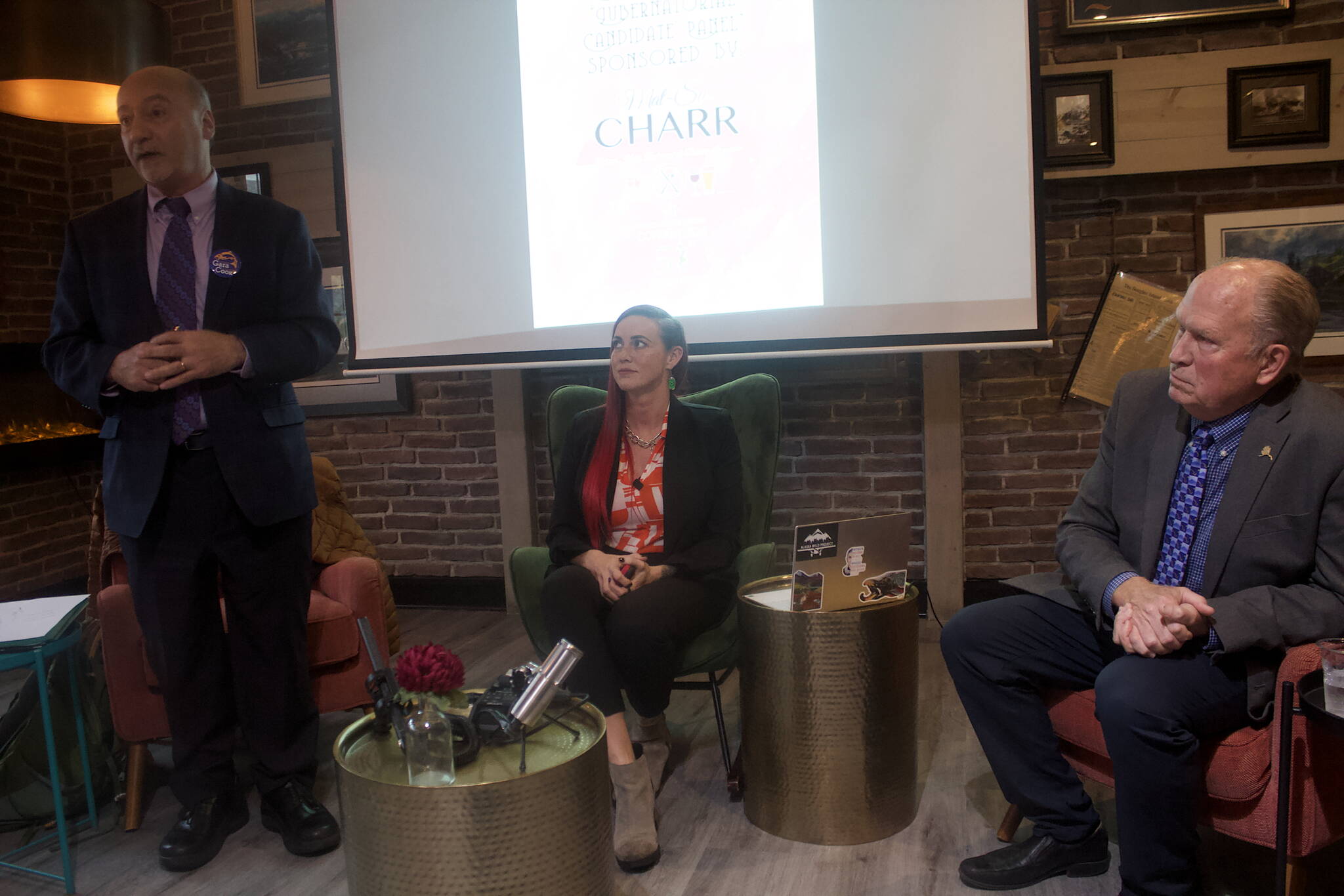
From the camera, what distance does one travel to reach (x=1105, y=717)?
1.53 meters

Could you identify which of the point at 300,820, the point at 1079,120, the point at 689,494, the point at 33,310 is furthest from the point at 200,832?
the point at 33,310

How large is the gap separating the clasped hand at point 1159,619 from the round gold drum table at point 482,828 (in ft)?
3.01

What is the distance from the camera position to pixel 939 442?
322cm

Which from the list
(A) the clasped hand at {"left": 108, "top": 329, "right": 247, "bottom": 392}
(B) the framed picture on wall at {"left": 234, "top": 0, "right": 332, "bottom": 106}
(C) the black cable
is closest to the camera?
(A) the clasped hand at {"left": 108, "top": 329, "right": 247, "bottom": 392}

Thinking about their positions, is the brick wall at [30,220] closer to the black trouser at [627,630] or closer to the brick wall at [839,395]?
the brick wall at [839,395]

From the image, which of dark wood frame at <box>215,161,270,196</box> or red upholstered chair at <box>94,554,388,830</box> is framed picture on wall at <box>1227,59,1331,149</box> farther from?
dark wood frame at <box>215,161,270,196</box>

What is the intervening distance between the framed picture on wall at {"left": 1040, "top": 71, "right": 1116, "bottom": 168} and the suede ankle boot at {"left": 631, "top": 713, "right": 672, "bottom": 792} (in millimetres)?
2222

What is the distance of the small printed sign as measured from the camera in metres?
1.79

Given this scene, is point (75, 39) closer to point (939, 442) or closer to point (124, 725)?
point (124, 725)

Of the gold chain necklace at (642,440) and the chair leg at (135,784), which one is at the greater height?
the gold chain necklace at (642,440)

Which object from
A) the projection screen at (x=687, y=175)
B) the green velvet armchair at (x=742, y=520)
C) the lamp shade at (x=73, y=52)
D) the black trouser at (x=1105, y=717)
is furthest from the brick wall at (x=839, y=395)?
the black trouser at (x=1105, y=717)

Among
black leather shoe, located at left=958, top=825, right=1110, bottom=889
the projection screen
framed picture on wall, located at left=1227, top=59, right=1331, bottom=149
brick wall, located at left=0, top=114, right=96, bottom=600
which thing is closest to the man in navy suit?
the projection screen

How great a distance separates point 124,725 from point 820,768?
1584 mm

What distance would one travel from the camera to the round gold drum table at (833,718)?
186 cm
